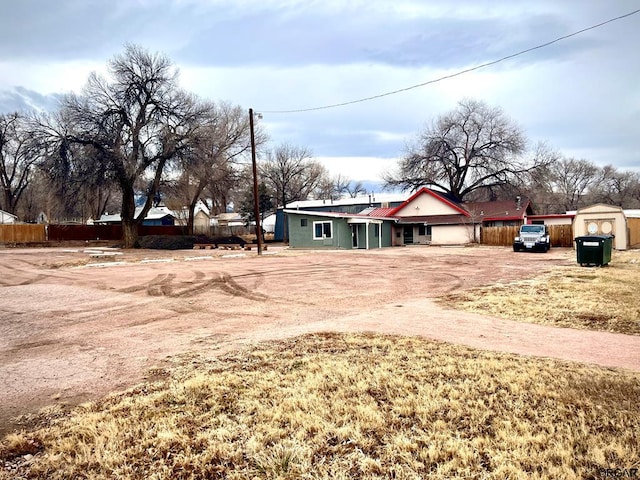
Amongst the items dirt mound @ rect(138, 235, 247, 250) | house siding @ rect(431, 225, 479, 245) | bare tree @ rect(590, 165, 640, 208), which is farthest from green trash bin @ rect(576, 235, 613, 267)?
bare tree @ rect(590, 165, 640, 208)

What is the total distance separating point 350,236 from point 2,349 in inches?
1089

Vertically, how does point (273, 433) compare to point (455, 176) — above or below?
below

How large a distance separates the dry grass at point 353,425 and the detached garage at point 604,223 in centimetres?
2659

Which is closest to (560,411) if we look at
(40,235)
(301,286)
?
(301,286)

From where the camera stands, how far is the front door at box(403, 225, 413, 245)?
40081mm

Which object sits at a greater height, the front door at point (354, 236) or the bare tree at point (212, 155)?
the bare tree at point (212, 155)

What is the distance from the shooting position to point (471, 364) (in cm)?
452

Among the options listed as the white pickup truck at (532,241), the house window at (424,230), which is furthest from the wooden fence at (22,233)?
the white pickup truck at (532,241)

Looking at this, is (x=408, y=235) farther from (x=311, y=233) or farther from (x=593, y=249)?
(x=593, y=249)

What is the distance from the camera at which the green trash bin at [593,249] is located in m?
15.8

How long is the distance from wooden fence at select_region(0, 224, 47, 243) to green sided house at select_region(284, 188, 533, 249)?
19.9m

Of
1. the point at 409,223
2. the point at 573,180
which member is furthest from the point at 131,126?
the point at 573,180

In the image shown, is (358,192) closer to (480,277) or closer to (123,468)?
(480,277)

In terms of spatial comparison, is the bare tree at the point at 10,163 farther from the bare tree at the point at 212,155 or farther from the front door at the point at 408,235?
the front door at the point at 408,235
